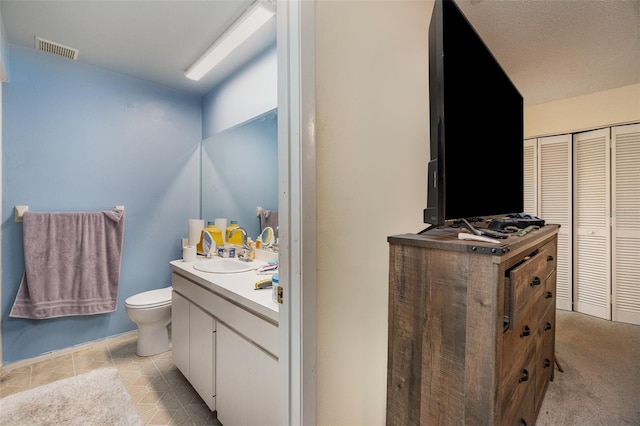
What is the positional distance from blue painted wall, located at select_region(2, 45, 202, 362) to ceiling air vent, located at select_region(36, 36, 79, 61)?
0.08 m

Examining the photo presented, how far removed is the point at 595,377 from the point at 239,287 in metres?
2.51

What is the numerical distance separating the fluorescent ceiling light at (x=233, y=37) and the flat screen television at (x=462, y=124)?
4.00ft

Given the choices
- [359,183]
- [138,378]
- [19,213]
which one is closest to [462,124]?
[359,183]

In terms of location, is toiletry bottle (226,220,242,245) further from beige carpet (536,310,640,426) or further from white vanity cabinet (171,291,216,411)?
beige carpet (536,310,640,426)

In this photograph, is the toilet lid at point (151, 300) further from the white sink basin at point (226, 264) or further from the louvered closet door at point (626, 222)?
the louvered closet door at point (626, 222)

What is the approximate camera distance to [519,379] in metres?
0.93

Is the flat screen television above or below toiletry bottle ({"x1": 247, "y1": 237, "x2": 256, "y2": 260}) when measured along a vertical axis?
above

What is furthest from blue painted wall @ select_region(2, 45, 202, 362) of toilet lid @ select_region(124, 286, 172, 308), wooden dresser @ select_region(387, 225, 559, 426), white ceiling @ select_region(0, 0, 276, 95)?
wooden dresser @ select_region(387, 225, 559, 426)

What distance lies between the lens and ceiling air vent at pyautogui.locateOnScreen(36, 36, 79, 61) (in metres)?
2.03

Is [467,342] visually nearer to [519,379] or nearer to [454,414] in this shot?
[454,414]

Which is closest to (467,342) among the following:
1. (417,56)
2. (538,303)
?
(538,303)

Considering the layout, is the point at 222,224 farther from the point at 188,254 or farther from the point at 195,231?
the point at 188,254

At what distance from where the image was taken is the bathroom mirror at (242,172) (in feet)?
7.11

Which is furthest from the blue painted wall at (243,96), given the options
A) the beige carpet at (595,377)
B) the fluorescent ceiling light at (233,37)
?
the beige carpet at (595,377)
